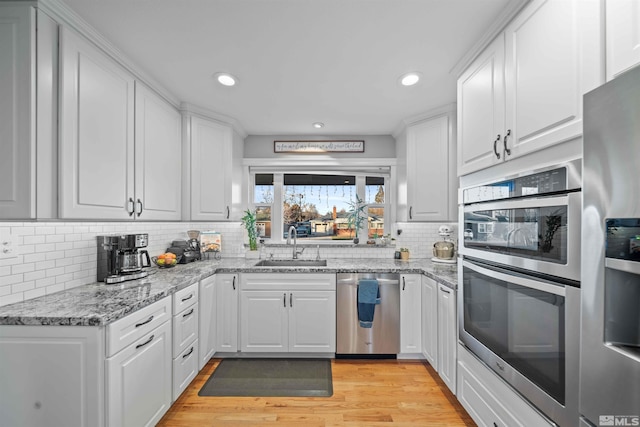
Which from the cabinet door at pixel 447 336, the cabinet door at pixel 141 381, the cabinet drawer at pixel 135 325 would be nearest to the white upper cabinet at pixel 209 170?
the cabinet drawer at pixel 135 325

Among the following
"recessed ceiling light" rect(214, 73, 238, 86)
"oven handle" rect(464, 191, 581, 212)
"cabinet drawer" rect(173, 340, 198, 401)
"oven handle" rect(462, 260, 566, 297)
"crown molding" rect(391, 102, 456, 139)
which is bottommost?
"cabinet drawer" rect(173, 340, 198, 401)

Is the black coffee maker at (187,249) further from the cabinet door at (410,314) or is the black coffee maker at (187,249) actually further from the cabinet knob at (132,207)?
the cabinet door at (410,314)

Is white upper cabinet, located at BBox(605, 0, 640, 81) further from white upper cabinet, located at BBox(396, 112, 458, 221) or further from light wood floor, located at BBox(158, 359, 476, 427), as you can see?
light wood floor, located at BBox(158, 359, 476, 427)

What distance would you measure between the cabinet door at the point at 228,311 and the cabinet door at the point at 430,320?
1.76 m

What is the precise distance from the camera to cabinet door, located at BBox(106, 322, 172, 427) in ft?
4.59

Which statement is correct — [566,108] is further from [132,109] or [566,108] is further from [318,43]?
[132,109]

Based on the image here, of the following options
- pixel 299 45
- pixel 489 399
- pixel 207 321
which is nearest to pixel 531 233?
pixel 489 399

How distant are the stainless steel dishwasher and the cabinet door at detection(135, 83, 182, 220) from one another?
67.6 inches

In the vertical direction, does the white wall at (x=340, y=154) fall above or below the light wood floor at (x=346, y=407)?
above

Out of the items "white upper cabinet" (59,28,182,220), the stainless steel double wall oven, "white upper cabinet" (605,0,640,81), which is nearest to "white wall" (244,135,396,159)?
"white upper cabinet" (59,28,182,220)

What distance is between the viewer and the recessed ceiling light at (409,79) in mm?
2176

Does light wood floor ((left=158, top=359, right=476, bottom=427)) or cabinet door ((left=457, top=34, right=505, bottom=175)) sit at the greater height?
cabinet door ((left=457, top=34, right=505, bottom=175))

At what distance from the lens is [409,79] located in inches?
87.9

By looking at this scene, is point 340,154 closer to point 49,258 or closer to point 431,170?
point 431,170
